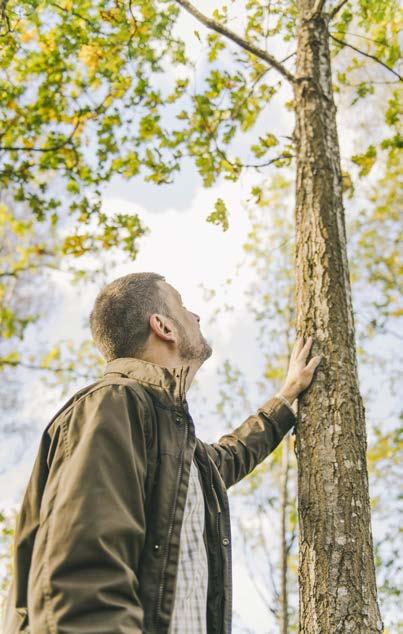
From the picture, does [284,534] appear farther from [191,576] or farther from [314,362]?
[191,576]

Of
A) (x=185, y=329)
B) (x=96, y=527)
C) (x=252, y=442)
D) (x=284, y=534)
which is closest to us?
(x=96, y=527)

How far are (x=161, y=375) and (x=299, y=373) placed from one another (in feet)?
3.47

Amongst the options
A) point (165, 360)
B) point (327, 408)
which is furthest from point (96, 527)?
point (327, 408)

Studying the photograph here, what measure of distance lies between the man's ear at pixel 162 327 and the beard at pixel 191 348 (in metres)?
0.07

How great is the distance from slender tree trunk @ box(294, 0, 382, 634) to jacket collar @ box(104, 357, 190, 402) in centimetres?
96

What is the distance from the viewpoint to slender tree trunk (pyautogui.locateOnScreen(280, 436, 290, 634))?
8.19 metres

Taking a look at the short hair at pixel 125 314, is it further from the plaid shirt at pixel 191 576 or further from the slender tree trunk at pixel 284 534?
the slender tree trunk at pixel 284 534

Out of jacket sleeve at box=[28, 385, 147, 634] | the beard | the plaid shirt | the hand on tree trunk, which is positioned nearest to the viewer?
jacket sleeve at box=[28, 385, 147, 634]

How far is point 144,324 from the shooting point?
3.06 metres

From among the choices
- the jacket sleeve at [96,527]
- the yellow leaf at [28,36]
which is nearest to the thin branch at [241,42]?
the yellow leaf at [28,36]

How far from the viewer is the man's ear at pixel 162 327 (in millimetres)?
3039

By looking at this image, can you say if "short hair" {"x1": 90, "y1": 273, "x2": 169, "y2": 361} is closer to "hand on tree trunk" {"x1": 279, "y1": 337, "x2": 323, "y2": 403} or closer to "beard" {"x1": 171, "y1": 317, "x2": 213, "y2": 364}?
"beard" {"x1": 171, "y1": 317, "x2": 213, "y2": 364}

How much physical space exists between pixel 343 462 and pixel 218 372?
794 centimetres

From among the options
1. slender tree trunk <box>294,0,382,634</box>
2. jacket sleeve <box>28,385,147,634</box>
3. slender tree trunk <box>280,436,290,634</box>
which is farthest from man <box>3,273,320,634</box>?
slender tree trunk <box>280,436,290,634</box>
